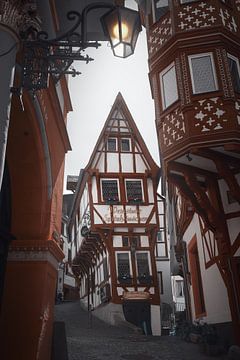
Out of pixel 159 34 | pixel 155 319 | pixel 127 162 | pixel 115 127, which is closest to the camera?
pixel 159 34

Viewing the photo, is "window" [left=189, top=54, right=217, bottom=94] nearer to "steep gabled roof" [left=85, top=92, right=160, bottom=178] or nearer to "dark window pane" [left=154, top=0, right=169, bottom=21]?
"dark window pane" [left=154, top=0, right=169, bottom=21]

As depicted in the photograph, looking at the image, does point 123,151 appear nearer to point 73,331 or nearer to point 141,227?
point 141,227

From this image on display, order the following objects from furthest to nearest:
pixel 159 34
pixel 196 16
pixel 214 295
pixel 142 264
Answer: pixel 142 264
pixel 159 34
pixel 214 295
pixel 196 16

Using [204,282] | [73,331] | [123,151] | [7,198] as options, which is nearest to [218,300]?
[204,282]

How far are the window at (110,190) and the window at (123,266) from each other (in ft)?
11.0

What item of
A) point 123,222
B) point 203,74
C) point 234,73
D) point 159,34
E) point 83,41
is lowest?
point 83,41

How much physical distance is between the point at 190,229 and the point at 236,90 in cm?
596

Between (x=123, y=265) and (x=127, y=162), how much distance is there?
6395mm

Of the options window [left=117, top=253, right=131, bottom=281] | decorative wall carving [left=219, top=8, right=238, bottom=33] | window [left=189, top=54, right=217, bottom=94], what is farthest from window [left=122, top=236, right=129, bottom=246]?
decorative wall carving [left=219, top=8, right=238, bottom=33]

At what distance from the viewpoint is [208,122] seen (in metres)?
9.27

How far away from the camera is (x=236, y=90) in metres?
9.74

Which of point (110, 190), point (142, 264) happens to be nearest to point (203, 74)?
point (110, 190)

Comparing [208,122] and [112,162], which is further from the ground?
[112,162]

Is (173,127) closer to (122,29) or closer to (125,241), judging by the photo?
(122,29)
